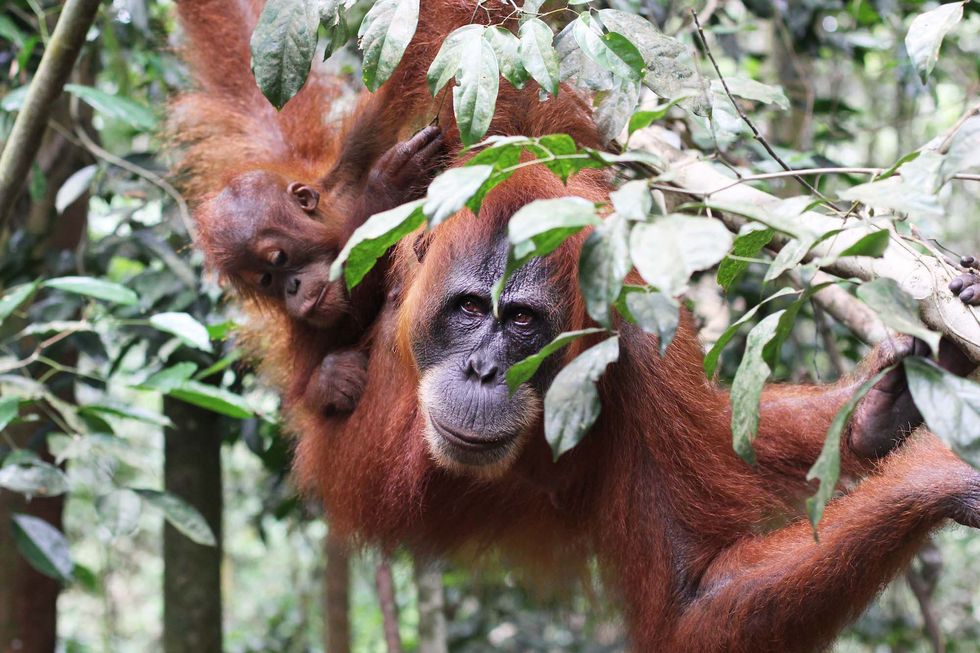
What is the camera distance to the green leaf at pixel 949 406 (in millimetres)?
1225

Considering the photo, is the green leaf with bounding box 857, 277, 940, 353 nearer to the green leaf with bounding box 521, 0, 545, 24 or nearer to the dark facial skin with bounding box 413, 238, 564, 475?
the green leaf with bounding box 521, 0, 545, 24

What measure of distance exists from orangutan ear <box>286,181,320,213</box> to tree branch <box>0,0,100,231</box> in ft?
2.49

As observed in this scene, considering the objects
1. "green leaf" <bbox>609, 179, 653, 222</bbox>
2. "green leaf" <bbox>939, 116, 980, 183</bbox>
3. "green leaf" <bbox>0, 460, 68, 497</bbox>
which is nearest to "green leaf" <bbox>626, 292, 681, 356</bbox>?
"green leaf" <bbox>609, 179, 653, 222</bbox>

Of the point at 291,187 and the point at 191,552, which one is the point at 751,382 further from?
the point at 191,552

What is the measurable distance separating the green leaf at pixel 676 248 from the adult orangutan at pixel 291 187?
166 centimetres

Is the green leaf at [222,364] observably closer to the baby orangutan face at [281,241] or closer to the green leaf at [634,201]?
the baby orangutan face at [281,241]

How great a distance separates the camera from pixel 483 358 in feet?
7.51

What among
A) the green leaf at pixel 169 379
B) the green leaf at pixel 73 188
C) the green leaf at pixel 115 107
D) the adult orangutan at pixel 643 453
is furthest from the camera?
the green leaf at pixel 73 188

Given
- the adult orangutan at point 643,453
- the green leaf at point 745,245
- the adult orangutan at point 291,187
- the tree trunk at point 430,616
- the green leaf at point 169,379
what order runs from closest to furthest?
the green leaf at point 745,245
the adult orangutan at point 643,453
the green leaf at point 169,379
the adult orangutan at point 291,187
the tree trunk at point 430,616

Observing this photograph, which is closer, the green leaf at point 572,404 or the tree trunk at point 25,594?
the green leaf at point 572,404

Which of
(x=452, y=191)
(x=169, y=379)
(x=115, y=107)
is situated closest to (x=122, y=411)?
(x=169, y=379)

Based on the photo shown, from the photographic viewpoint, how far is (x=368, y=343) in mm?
3090

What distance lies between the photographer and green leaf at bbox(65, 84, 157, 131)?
3.10 m

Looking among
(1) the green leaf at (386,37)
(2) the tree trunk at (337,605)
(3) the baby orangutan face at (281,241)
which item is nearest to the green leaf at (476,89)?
(1) the green leaf at (386,37)
